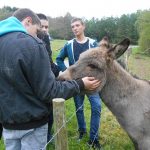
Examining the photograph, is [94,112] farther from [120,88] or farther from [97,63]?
[97,63]

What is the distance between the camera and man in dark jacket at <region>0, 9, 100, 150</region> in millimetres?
3277

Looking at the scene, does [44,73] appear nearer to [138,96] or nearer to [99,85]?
[99,85]

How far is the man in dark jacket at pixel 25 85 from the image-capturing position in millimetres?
3277

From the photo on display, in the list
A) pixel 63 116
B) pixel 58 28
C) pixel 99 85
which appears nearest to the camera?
pixel 63 116

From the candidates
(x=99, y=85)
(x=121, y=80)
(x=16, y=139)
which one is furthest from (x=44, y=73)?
(x=121, y=80)

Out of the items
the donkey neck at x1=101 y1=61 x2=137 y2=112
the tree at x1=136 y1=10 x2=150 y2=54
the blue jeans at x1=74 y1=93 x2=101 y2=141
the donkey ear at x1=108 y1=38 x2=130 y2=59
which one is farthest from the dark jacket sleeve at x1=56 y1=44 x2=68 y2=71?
the tree at x1=136 y1=10 x2=150 y2=54

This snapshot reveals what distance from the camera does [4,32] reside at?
11.3ft

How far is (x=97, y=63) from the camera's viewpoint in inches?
182

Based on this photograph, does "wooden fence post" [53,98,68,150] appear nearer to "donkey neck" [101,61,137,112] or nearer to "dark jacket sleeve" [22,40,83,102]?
"dark jacket sleeve" [22,40,83,102]

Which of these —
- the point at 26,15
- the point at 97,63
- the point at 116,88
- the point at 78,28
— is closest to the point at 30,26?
the point at 26,15

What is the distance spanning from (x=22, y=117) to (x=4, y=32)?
903 mm

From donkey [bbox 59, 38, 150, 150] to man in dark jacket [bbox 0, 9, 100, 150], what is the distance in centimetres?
98

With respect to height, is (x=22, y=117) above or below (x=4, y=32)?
below

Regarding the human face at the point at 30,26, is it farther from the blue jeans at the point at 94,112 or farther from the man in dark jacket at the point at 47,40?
the blue jeans at the point at 94,112
